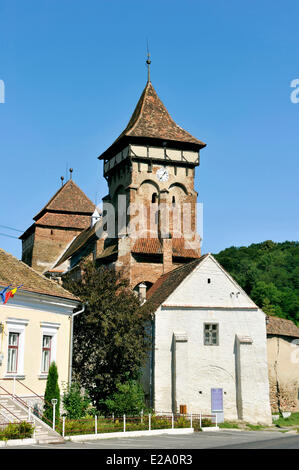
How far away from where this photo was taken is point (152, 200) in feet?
146

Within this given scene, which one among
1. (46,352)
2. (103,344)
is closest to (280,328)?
(103,344)

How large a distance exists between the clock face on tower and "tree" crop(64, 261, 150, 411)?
56.6 ft

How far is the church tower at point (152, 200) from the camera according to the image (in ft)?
137

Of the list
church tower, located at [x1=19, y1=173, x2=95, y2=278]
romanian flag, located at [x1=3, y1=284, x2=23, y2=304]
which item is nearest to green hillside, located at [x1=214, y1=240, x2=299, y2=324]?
church tower, located at [x1=19, y1=173, x2=95, y2=278]

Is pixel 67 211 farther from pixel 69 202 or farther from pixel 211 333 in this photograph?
pixel 211 333

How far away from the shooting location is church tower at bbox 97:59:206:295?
41.7m

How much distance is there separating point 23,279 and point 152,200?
69.7ft

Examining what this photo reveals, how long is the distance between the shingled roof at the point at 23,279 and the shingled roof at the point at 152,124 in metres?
20.4

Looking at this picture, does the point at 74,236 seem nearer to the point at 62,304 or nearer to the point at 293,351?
the point at 293,351

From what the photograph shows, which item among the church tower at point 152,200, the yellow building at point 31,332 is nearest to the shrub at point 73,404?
the yellow building at point 31,332

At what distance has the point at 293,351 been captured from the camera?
141ft

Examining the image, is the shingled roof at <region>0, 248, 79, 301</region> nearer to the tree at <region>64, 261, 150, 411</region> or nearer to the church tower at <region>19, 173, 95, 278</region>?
the tree at <region>64, 261, 150, 411</region>

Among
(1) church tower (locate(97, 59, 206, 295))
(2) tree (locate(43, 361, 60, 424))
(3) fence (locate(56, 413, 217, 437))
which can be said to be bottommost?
(3) fence (locate(56, 413, 217, 437))
